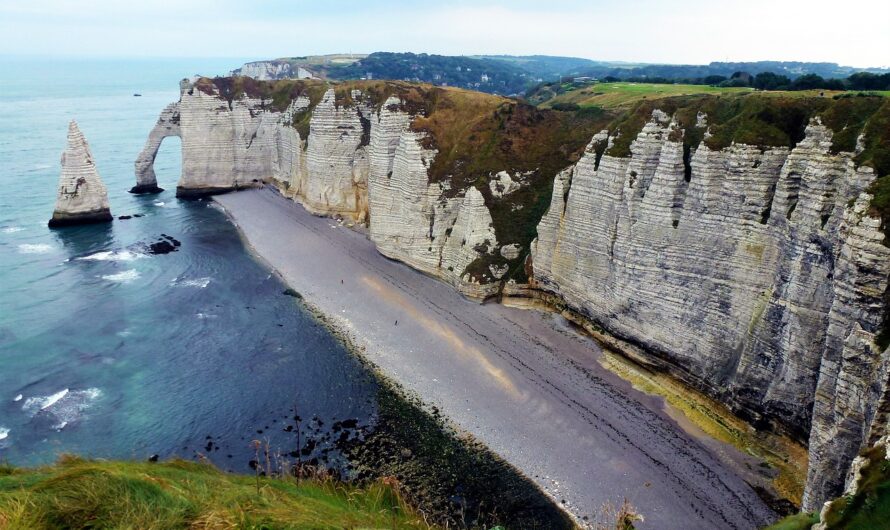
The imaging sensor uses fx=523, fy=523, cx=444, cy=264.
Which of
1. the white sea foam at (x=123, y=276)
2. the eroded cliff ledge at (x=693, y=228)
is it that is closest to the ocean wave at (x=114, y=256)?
the white sea foam at (x=123, y=276)

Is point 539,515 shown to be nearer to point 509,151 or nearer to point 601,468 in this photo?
point 601,468

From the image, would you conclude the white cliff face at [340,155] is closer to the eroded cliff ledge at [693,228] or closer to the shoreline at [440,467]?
the eroded cliff ledge at [693,228]

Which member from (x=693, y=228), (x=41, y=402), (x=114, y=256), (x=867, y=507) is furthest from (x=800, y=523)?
(x=114, y=256)

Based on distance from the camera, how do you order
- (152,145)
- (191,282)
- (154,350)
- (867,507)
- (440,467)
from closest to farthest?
(867,507)
(440,467)
(154,350)
(191,282)
(152,145)

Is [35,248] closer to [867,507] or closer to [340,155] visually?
[340,155]

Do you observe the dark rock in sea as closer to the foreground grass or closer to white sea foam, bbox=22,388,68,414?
white sea foam, bbox=22,388,68,414

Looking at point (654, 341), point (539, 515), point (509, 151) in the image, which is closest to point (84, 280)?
point (509, 151)

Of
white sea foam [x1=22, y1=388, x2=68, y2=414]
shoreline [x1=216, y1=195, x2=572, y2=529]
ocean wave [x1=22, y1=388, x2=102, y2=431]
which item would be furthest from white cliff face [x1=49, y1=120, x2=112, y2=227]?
shoreline [x1=216, y1=195, x2=572, y2=529]
